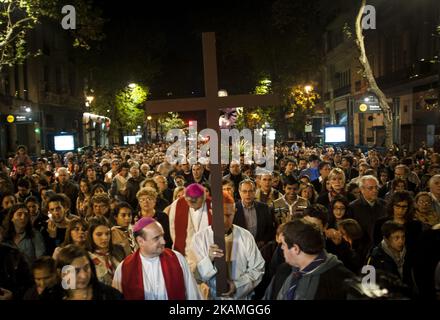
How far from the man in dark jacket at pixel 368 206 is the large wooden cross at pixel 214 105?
3070 millimetres

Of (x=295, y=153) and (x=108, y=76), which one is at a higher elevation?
(x=108, y=76)

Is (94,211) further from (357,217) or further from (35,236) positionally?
A: (357,217)

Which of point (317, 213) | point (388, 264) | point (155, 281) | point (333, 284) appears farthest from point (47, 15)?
point (333, 284)

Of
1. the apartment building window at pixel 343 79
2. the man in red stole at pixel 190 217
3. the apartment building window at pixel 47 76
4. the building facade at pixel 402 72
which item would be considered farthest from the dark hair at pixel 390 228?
the apartment building window at pixel 343 79

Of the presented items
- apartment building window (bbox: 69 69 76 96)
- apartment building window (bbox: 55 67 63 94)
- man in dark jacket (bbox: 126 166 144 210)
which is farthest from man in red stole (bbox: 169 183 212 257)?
apartment building window (bbox: 69 69 76 96)

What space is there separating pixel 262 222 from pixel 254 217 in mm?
129

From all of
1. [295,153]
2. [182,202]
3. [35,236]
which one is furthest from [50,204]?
[295,153]

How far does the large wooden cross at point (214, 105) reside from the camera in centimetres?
442

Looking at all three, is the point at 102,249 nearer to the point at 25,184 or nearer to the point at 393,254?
the point at 393,254

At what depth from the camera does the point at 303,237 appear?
3840 mm

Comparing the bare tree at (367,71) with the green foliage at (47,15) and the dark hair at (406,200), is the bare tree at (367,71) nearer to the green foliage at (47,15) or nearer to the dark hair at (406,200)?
the green foliage at (47,15)

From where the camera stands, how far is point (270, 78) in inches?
1439
